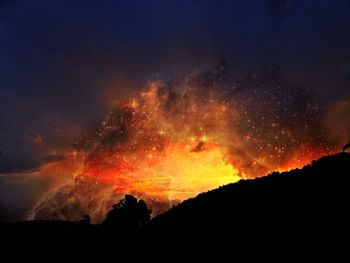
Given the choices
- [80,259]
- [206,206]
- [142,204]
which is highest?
[142,204]

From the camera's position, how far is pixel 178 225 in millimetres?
38781

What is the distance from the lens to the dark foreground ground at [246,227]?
21.7 metres

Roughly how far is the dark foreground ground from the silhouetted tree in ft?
62.3

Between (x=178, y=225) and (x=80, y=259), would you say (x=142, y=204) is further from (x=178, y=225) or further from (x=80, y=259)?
(x=80, y=259)

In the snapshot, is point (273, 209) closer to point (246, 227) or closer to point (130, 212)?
point (246, 227)

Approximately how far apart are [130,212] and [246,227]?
1503 inches

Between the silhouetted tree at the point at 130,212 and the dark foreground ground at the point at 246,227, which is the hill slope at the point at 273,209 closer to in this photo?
the dark foreground ground at the point at 246,227

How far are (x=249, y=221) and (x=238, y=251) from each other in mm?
A: 11493

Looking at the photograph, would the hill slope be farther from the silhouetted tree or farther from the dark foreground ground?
the silhouetted tree

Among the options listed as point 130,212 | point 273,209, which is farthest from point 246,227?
point 130,212

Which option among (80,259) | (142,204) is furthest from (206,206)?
(142,204)

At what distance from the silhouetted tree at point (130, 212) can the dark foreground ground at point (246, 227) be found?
18994 mm

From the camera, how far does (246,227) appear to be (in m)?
30.8

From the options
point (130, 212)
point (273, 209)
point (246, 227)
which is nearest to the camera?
point (246, 227)
